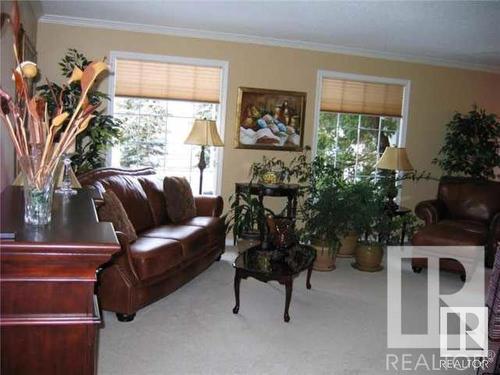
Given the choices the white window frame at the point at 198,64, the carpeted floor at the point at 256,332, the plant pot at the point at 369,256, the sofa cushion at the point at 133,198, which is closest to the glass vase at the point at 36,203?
the carpeted floor at the point at 256,332

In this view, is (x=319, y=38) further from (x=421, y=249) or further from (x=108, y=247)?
(x=108, y=247)

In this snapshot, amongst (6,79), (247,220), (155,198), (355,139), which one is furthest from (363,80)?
(6,79)

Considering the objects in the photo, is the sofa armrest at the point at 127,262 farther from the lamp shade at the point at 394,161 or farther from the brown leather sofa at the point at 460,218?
the lamp shade at the point at 394,161

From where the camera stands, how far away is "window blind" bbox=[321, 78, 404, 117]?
18.4 ft

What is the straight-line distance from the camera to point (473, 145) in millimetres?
5738

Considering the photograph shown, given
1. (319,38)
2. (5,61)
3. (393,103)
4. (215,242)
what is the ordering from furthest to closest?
(393,103) < (319,38) < (215,242) < (5,61)

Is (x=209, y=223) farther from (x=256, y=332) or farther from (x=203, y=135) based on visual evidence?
(x=256, y=332)

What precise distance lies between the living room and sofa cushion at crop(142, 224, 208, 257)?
0.08 ft

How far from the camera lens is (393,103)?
5.88 metres

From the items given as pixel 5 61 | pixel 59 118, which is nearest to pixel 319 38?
pixel 5 61

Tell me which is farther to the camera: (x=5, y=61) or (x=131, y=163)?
(x=131, y=163)

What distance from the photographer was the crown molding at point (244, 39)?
15.4 ft

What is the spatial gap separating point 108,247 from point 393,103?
17.0ft

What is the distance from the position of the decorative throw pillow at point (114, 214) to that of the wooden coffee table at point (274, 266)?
82cm
